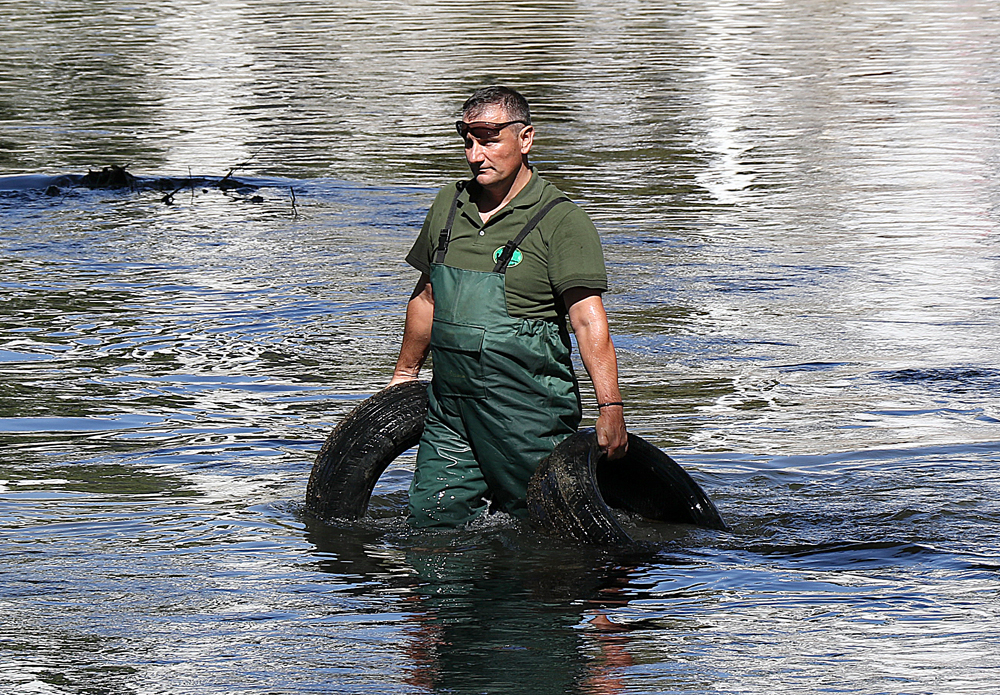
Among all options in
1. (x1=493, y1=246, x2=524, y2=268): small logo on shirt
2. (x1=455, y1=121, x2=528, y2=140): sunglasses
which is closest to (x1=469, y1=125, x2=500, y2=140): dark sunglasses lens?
(x1=455, y1=121, x2=528, y2=140): sunglasses

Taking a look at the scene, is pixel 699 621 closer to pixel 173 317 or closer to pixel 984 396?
pixel 984 396

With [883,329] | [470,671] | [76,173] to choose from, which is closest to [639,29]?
[76,173]

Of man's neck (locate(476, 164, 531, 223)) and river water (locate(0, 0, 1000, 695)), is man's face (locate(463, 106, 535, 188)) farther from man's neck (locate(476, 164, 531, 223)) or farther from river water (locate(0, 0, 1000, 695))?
A: river water (locate(0, 0, 1000, 695))

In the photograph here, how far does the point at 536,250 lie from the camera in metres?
6.05

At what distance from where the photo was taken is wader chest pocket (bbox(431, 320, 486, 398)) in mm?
6082

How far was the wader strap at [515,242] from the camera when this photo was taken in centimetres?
605

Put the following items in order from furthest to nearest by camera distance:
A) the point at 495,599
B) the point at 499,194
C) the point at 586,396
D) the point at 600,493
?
the point at 586,396 < the point at 600,493 < the point at 499,194 < the point at 495,599

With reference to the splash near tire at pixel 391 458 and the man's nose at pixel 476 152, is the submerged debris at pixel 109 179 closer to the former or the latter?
the splash near tire at pixel 391 458

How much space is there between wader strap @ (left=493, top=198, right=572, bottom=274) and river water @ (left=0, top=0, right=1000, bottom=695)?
3.83ft

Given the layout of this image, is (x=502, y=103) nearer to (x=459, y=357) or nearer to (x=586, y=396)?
(x=459, y=357)

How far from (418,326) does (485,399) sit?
1.97ft

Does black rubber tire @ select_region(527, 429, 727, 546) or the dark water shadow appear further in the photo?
black rubber tire @ select_region(527, 429, 727, 546)

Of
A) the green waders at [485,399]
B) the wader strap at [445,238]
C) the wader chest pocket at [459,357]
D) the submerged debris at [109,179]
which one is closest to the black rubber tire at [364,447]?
the green waders at [485,399]

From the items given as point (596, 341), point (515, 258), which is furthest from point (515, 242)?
point (596, 341)
